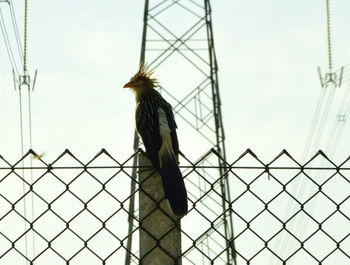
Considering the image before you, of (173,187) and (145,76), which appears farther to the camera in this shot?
(145,76)

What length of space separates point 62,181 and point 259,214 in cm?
Answer: 85

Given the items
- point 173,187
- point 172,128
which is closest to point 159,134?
point 172,128

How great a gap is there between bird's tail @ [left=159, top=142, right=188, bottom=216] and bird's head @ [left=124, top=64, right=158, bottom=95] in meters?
2.91

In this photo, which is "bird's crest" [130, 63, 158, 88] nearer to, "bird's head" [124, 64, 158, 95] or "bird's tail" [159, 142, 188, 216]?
"bird's head" [124, 64, 158, 95]

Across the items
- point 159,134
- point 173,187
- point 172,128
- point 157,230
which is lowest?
point 157,230

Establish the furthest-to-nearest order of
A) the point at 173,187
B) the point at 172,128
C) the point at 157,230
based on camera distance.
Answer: the point at 172,128 → the point at 173,187 → the point at 157,230

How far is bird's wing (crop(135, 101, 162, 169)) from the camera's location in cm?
500

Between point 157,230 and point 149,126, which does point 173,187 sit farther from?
point 149,126

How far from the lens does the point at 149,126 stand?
18.1 feet

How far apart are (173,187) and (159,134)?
143 cm

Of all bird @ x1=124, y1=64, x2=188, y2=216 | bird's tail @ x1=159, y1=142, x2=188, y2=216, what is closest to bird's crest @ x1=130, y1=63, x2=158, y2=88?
bird @ x1=124, y1=64, x2=188, y2=216

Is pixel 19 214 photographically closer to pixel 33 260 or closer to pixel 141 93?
pixel 33 260

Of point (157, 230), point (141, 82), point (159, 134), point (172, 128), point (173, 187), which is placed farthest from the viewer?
point (141, 82)

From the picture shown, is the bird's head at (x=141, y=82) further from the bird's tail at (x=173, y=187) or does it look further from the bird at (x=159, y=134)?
the bird's tail at (x=173, y=187)
